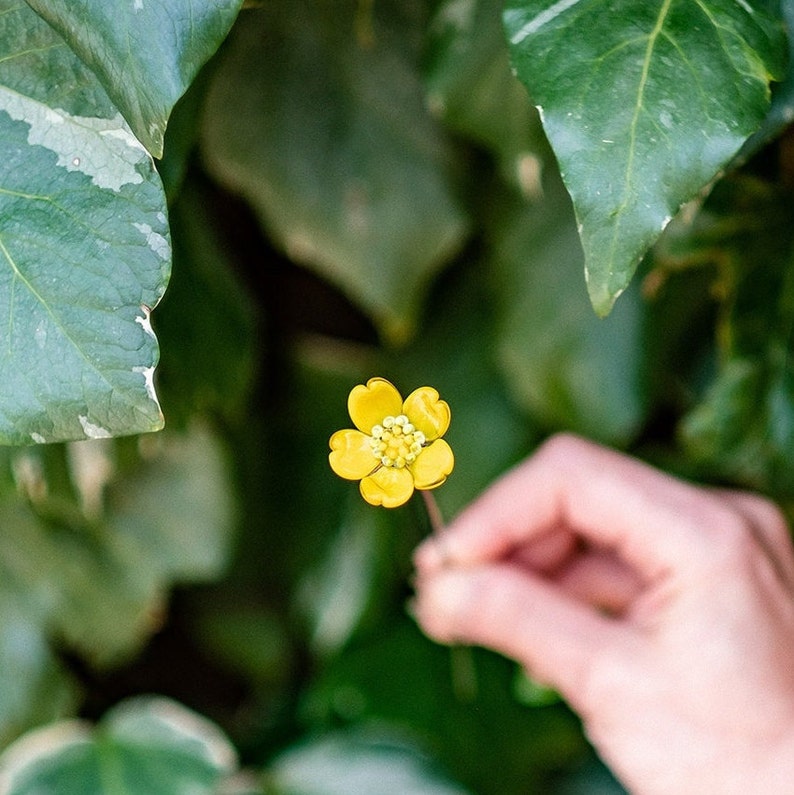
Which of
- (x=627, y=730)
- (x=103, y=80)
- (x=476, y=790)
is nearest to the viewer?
(x=103, y=80)

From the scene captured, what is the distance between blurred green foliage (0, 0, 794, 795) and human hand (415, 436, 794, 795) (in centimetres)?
10

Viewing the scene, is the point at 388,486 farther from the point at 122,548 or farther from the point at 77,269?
the point at 122,548

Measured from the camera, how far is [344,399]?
91cm

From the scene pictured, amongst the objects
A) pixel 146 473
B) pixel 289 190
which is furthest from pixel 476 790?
pixel 289 190

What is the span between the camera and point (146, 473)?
803 millimetres

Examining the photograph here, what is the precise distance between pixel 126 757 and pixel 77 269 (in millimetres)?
584

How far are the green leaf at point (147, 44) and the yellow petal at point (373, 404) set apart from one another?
121 mm

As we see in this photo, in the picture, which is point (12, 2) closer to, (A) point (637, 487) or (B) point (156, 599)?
(A) point (637, 487)

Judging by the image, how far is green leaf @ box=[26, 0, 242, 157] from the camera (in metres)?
0.31

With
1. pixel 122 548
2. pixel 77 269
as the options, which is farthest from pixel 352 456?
pixel 122 548

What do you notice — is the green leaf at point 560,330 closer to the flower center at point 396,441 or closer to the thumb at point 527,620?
the thumb at point 527,620

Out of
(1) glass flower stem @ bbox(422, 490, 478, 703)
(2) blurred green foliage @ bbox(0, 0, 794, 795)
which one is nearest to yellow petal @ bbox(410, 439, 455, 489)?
(2) blurred green foliage @ bbox(0, 0, 794, 795)

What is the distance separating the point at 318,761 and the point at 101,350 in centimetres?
57

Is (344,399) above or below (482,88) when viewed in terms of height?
below
